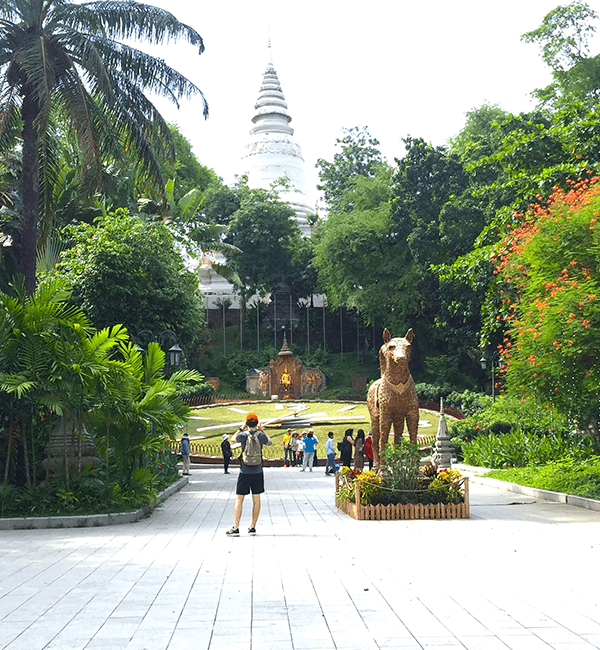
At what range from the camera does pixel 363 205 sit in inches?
1890

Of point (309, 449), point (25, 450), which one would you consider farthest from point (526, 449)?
point (25, 450)

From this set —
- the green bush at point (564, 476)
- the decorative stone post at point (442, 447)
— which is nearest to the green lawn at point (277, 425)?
the decorative stone post at point (442, 447)

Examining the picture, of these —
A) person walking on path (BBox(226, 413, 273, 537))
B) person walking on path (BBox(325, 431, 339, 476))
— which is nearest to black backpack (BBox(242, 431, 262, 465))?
person walking on path (BBox(226, 413, 273, 537))

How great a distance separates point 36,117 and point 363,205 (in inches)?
1333

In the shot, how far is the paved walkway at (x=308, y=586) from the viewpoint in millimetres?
5285

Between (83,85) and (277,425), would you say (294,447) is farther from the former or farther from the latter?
(83,85)

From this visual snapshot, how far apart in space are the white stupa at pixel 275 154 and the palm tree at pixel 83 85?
45.3 m

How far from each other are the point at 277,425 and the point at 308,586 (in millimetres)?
27973

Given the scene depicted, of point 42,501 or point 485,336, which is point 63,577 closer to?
point 42,501

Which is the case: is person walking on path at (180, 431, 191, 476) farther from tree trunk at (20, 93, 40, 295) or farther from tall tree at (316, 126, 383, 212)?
tall tree at (316, 126, 383, 212)

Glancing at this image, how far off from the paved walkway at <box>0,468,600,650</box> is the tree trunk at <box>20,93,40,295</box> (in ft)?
22.1

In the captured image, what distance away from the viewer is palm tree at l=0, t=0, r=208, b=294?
16000 mm

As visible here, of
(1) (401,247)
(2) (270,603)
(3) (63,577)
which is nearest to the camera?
(2) (270,603)

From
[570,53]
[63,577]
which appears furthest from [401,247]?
[63,577]
